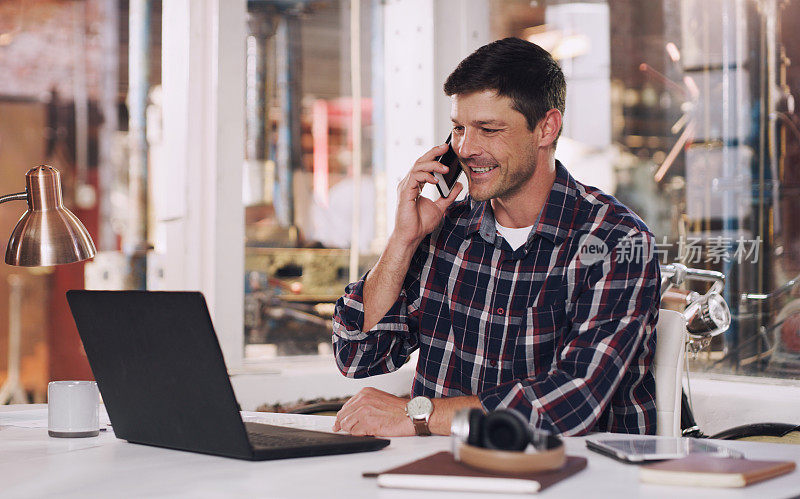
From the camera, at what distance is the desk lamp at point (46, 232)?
1.64 meters

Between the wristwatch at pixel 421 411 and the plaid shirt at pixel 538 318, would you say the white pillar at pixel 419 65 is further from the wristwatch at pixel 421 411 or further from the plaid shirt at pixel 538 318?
the wristwatch at pixel 421 411

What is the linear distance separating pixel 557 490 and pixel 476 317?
0.97 m

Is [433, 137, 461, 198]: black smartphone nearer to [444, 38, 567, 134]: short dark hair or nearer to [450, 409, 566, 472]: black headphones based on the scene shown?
[444, 38, 567, 134]: short dark hair

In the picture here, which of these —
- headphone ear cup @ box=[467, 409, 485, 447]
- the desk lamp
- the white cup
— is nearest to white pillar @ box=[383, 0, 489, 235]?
the desk lamp

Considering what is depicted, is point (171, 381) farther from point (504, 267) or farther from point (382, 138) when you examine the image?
point (382, 138)

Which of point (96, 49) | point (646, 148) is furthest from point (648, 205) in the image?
point (96, 49)

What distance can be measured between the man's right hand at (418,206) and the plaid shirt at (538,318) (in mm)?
87

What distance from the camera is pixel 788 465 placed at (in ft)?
3.67

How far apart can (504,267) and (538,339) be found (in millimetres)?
184

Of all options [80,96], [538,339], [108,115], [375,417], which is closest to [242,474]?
[375,417]

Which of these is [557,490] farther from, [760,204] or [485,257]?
[760,204]

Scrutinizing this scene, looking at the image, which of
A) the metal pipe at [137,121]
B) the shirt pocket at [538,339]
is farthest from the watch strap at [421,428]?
the metal pipe at [137,121]

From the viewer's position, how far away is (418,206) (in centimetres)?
200

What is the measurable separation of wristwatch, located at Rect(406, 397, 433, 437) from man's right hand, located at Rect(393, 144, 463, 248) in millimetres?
519
